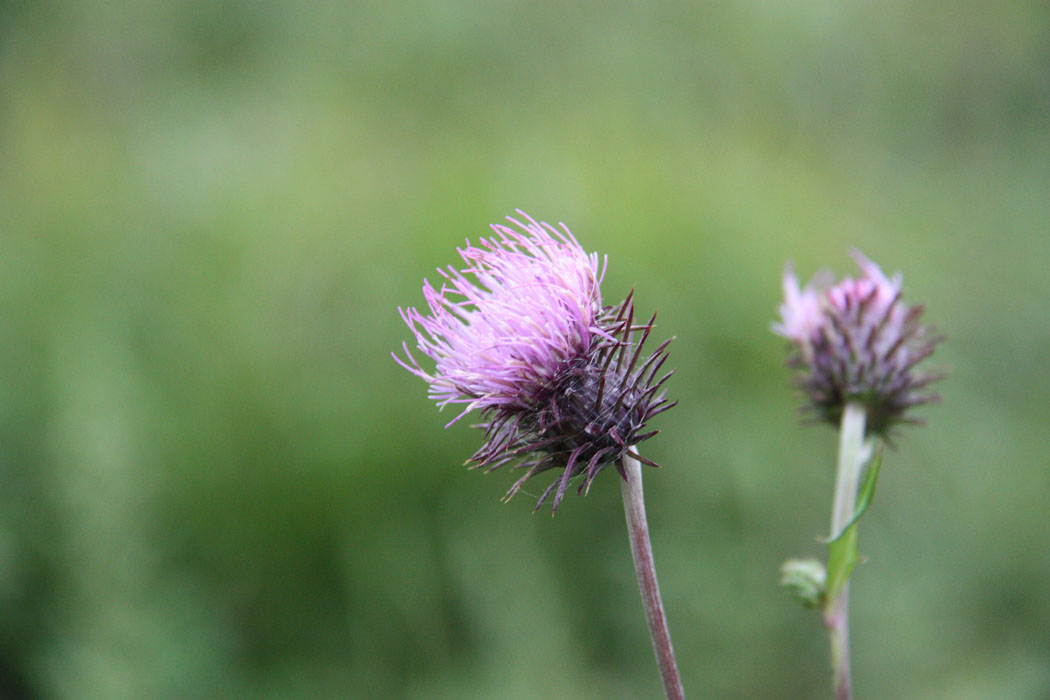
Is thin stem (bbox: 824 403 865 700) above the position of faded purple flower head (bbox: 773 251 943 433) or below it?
below

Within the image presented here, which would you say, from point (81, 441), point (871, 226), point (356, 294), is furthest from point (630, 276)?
point (81, 441)

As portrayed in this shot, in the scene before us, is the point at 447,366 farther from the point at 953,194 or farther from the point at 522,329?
the point at 953,194

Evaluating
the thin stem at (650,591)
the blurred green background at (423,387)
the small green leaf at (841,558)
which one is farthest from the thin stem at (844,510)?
the blurred green background at (423,387)

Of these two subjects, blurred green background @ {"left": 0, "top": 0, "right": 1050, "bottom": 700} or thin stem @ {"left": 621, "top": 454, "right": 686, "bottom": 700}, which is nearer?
thin stem @ {"left": 621, "top": 454, "right": 686, "bottom": 700}

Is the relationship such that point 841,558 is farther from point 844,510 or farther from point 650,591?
point 650,591

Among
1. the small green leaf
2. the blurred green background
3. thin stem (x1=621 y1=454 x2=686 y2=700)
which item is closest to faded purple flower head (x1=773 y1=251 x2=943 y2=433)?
the small green leaf

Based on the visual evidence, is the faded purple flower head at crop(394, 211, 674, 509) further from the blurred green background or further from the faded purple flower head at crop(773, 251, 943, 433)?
the blurred green background
